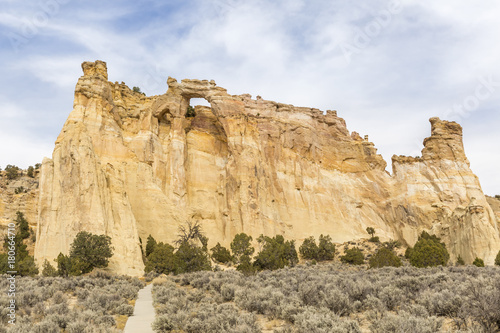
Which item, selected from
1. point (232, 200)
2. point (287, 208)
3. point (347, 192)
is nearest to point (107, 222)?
point (232, 200)

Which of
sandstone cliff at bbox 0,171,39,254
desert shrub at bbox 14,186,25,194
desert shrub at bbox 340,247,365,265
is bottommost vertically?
desert shrub at bbox 340,247,365,265

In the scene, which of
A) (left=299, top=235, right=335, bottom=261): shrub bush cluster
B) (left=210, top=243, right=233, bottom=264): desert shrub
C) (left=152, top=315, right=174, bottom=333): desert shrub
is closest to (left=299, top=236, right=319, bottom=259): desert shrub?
(left=299, top=235, right=335, bottom=261): shrub bush cluster

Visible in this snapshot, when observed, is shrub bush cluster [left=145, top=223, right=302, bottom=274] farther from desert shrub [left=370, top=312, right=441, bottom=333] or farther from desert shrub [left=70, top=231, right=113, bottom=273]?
desert shrub [left=370, top=312, right=441, bottom=333]

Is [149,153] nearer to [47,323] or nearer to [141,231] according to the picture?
[141,231]

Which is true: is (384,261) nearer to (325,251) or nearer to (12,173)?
(325,251)

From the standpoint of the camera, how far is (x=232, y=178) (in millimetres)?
57031

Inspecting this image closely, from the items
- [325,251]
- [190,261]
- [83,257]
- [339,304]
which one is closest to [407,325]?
[339,304]

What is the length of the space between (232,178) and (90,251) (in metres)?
27.6

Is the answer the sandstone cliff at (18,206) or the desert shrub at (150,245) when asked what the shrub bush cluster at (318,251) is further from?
the sandstone cliff at (18,206)

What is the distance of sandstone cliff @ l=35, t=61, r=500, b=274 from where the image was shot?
133ft

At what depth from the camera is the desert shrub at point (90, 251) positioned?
31644mm

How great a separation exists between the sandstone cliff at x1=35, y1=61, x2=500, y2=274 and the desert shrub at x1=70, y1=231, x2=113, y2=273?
291 centimetres

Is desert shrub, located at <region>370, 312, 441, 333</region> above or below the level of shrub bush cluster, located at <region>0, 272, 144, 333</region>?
below

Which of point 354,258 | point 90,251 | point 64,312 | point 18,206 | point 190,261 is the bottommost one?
point 64,312
